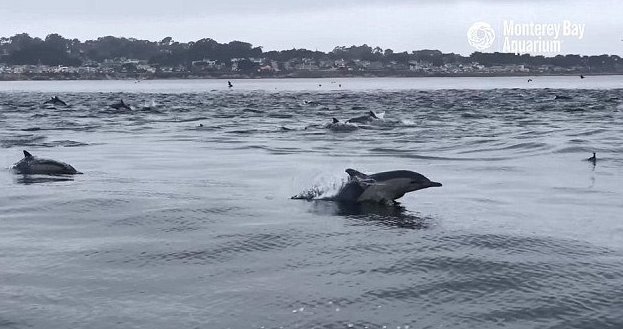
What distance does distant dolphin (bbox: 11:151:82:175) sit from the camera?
16.2m

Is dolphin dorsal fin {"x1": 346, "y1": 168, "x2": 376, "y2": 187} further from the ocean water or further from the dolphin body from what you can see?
the ocean water

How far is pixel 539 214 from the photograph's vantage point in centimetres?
1146

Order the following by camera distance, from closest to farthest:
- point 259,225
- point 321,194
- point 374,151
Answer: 1. point 259,225
2. point 321,194
3. point 374,151

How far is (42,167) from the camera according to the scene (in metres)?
16.3

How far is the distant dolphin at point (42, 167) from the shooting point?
16.2 m

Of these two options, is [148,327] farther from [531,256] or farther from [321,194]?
[321,194]

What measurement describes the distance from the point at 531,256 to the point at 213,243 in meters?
4.12

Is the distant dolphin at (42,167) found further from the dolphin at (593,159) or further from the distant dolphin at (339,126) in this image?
the distant dolphin at (339,126)

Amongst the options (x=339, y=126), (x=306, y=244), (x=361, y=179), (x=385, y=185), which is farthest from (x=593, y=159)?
(x=339, y=126)

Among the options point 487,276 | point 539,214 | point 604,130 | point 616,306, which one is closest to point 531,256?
point 487,276

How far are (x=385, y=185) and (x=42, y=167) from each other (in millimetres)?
8605

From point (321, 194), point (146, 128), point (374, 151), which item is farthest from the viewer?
point (146, 128)

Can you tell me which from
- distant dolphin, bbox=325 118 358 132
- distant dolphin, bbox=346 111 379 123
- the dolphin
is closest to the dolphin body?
the dolphin

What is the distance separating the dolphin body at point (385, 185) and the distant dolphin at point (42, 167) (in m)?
7.35
